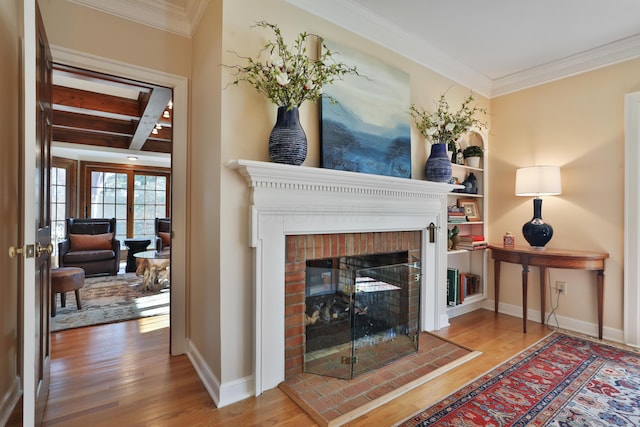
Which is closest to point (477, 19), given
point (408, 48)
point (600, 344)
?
point (408, 48)

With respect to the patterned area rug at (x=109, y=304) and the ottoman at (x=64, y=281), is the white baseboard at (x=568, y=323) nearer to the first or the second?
the patterned area rug at (x=109, y=304)

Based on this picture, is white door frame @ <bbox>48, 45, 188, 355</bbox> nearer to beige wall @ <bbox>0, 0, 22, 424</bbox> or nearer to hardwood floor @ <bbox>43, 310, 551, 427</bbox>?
hardwood floor @ <bbox>43, 310, 551, 427</bbox>

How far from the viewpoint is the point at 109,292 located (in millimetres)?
4273

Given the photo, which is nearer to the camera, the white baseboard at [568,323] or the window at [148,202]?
the white baseboard at [568,323]

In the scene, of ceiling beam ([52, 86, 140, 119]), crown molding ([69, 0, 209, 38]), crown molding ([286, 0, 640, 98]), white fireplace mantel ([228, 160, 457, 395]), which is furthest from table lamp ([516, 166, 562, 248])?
ceiling beam ([52, 86, 140, 119])

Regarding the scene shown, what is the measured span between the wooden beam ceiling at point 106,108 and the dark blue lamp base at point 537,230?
3.33m

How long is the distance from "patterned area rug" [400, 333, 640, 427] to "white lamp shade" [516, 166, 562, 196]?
1371mm

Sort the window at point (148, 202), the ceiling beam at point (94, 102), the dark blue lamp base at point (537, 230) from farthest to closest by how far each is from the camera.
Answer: the window at point (148, 202), the ceiling beam at point (94, 102), the dark blue lamp base at point (537, 230)

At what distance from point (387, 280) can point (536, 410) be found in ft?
3.58

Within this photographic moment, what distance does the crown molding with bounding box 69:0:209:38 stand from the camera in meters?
2.09

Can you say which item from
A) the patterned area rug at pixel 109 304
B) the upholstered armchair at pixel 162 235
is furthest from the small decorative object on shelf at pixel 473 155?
the upholstered armchair at pixel 162 235

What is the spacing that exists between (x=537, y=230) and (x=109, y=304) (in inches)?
184

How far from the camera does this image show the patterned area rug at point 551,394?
1.69m

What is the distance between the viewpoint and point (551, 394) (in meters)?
1.93
